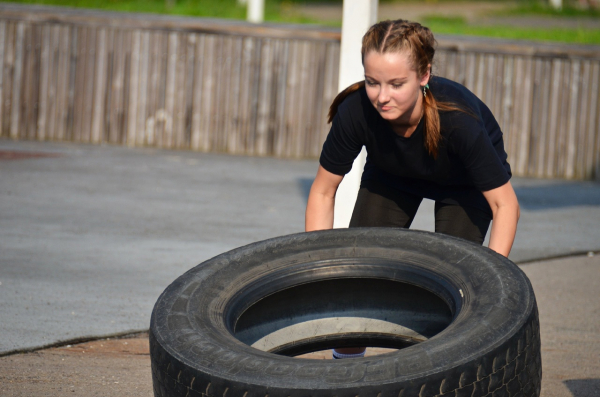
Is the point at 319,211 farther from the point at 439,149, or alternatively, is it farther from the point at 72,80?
the point at 72,80

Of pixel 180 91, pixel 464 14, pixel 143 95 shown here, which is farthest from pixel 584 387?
pixel 464 14

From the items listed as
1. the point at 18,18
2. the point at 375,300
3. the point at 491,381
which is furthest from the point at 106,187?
the point at 491,381

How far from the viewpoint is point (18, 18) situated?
923 centimetres

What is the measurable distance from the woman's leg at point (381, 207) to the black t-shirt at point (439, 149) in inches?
4.2

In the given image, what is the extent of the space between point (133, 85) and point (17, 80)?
1575 millimetres

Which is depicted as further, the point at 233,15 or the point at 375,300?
the point at 233,15

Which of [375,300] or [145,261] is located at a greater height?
[375,300]

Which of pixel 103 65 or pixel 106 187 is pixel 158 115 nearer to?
pixel 103 65

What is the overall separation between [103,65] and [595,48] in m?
6.37

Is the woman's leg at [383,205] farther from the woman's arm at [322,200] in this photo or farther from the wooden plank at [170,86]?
the wooden plank at [170,86]

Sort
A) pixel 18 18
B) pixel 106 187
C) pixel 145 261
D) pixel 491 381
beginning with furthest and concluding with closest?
pixel 18 18 < pixel 106 187 < pixel 145 261 < pixel 491 381

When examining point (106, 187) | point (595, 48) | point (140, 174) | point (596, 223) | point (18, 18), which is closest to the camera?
point (596, 223)

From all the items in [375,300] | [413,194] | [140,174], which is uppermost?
[413,194]

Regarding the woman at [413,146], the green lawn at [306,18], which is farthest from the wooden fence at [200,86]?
the woman at [413,146]
